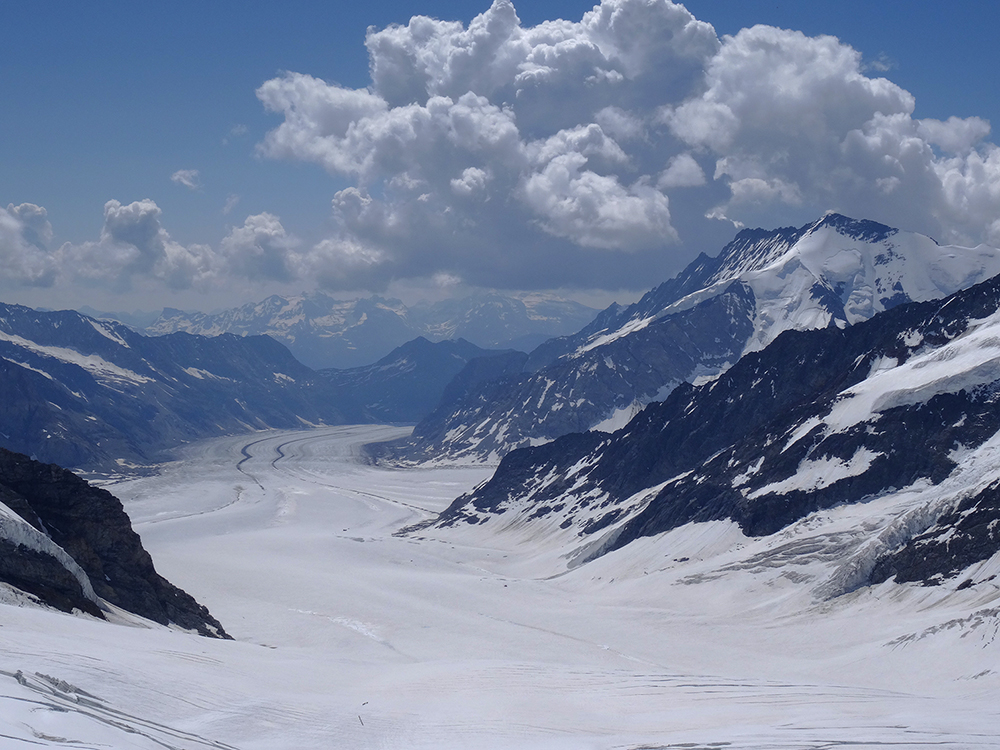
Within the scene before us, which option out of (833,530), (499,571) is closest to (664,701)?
(833,530)

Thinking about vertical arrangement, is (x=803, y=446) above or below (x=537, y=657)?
above

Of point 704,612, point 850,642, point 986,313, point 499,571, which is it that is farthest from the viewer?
point 499,571

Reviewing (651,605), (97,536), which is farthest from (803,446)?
(97,536)

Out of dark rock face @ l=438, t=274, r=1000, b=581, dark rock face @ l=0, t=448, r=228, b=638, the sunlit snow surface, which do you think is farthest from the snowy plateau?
dark rock face @ l=0, t=448, r=228, b=638

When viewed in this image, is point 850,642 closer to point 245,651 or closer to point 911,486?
point 911,486

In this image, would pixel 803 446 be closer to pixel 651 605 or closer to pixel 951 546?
pixel 651 605

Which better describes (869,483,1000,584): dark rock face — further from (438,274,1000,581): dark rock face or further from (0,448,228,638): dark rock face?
(0,448,228,638): dark rock face

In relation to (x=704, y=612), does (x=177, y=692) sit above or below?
above
